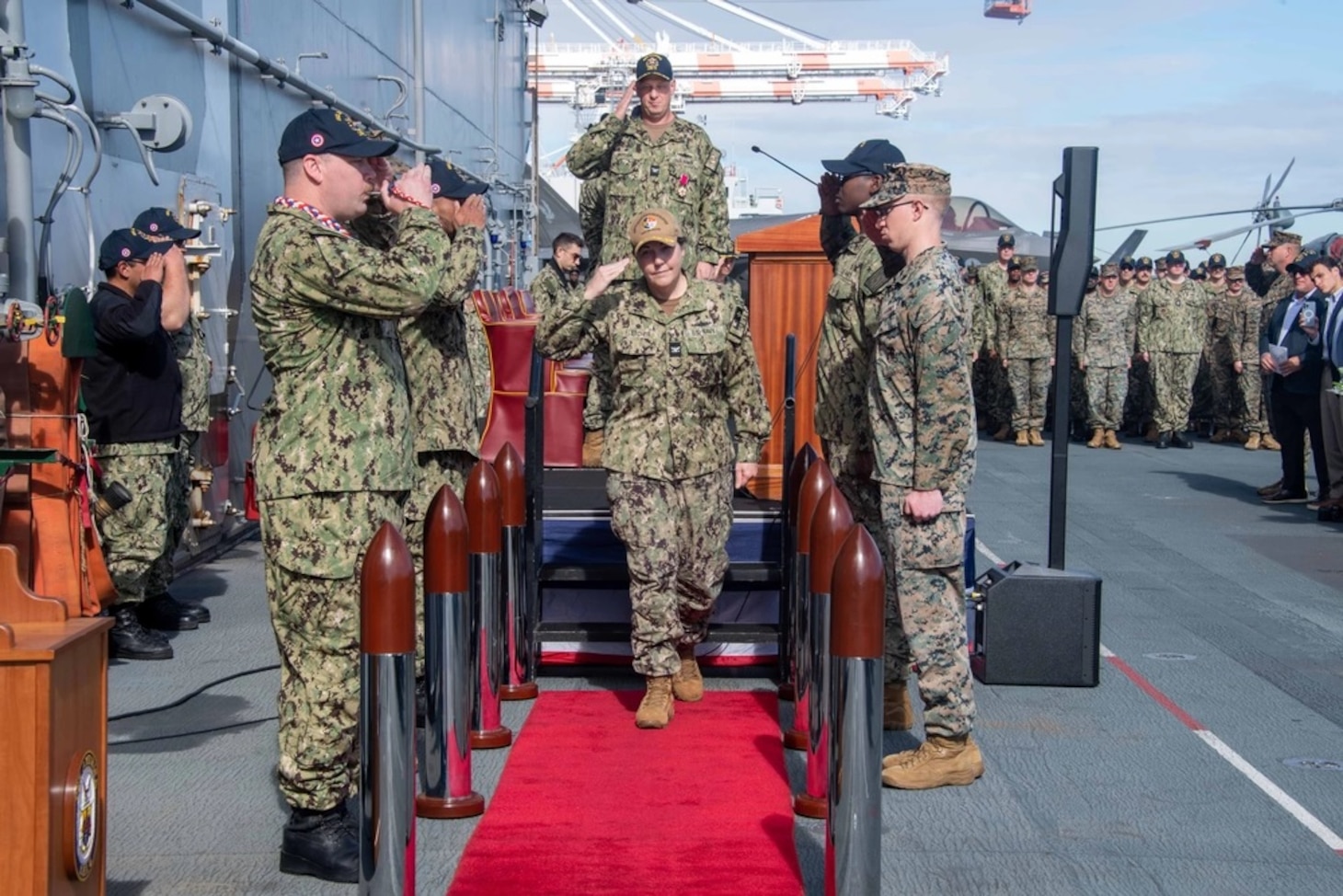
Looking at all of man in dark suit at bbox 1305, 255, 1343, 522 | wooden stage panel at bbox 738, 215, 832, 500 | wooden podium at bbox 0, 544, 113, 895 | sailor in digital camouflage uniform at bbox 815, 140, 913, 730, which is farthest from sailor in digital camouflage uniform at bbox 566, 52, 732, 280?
man in dark suit at bbox 1305, 255, 1343, 522

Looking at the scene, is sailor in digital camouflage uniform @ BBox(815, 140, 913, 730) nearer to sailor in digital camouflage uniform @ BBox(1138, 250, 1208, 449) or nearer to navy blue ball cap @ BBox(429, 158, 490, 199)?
navy blue ball cap @ BBox(429, 158, 490, 199)

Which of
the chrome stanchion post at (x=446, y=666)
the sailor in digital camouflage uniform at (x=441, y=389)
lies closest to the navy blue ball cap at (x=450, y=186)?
the sailor in digital camouflage uniform at (x=441, y=389)

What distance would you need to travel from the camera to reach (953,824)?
4.86 m

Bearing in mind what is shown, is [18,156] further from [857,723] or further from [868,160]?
[857,723]

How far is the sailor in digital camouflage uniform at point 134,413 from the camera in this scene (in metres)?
6.83

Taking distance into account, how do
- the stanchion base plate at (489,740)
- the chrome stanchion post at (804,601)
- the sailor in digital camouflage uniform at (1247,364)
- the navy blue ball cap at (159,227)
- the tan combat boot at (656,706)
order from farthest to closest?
the sailor in digital camouflage uniform at (1247,364)
the navy blue ball cap at (159,227)
the tan combat boot at (656,706)
the stanchion base plate at (489,740)
the chrome stanchion post at (804,601)

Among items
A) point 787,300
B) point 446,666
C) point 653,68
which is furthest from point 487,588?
point 787,300

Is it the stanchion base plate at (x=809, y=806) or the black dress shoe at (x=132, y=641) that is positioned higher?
the black dress shoe at (x=132, y=641)

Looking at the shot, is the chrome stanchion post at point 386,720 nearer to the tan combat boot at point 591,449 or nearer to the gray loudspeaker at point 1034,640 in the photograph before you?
the gray loudspeaker at point 1034,640

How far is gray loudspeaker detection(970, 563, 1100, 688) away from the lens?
254 inches

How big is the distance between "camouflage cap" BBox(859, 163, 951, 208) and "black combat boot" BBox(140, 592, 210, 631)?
4.29 m

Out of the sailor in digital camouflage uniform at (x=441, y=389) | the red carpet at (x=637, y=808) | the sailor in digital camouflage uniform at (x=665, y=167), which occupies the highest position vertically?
the sailor in digital camouflage uniform at (x=665, y=167)

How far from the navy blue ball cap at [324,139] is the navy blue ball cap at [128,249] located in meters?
2.79

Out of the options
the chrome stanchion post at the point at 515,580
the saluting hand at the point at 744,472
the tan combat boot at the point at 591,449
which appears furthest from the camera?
the tan combat boot at the point at 591,449
